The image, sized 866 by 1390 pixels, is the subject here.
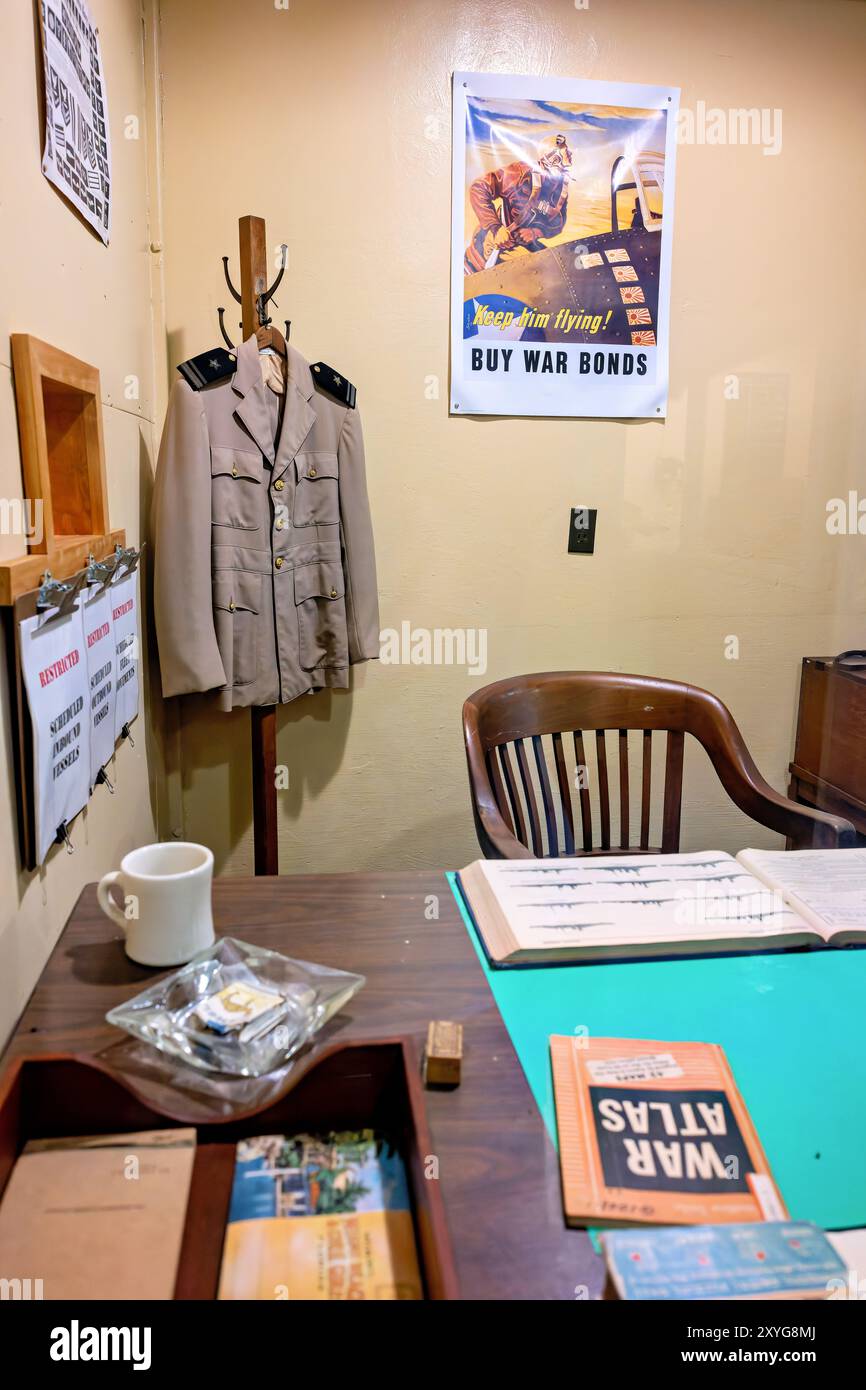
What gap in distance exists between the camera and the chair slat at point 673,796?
1.59 m

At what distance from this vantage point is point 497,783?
152 cm

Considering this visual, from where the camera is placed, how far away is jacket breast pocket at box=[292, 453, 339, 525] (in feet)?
6.91

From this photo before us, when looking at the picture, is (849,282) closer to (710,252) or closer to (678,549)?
(710,252)

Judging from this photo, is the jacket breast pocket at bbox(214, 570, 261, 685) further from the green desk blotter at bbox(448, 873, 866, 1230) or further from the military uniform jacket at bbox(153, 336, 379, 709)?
the green desk blotter at bbox(448, 873, 866, 1230)

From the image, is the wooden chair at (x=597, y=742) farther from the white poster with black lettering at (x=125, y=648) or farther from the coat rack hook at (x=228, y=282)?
the coat rack hook at (x=228, y=282)

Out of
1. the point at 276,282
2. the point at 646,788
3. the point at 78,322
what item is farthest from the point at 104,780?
the point at 276,282

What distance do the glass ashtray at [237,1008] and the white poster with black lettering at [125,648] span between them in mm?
729

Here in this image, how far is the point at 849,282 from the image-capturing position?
7.91 ft

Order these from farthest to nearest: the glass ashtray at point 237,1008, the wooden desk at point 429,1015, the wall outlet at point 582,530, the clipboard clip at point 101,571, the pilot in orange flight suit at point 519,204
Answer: the wall outlet at point 582,530 → the pilot in orange flight suit at point 519,204 → the clipboard clip at point 101,571 → the glass ashtray at point 237,1008 → the wooden desk at point 429,1015

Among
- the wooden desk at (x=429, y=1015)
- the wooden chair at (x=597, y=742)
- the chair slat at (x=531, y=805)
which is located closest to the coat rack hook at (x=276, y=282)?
the wooden chair at (x=597, y=742)

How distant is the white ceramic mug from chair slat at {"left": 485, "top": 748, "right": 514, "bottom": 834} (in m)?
0.62

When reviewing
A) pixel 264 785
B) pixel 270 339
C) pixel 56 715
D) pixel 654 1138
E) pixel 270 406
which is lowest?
pixel 264 785

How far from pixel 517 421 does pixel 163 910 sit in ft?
5.74

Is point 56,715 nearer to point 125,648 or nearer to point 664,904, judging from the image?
point 125,648
